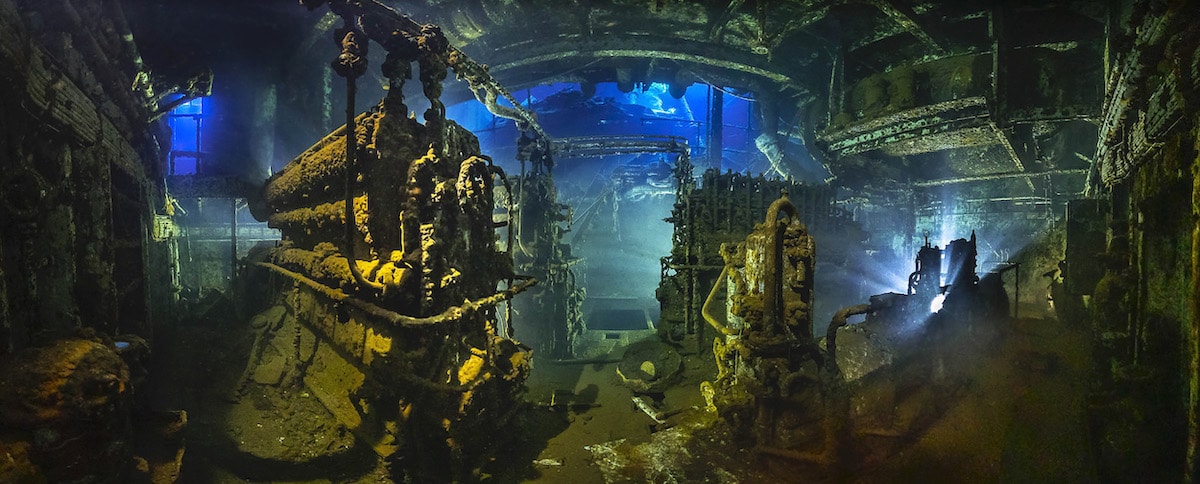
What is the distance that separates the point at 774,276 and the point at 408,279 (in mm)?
3857

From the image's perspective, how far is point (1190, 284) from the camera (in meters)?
2.98

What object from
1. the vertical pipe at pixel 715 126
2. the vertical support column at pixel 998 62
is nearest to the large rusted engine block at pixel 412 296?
the vertical support column at pixel 998 62

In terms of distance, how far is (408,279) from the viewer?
4637mm

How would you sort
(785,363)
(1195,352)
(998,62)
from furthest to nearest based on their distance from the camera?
1. (998,62)
2. (785,363)
3. (1195,352)

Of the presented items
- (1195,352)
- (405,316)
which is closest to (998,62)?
(1195,352)

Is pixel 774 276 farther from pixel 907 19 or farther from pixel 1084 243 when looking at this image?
pixel 1084 243

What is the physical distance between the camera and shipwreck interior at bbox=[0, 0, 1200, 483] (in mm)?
3482

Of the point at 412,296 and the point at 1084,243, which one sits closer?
the point at 412,296

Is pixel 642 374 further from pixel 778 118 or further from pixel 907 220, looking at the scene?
pixel 907 220

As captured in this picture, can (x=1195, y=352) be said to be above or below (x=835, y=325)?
above

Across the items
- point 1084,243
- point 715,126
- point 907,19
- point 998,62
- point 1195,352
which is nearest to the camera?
point 1195,352

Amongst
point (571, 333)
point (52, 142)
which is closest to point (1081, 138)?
point (571, 333)

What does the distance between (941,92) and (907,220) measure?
7.16 metres

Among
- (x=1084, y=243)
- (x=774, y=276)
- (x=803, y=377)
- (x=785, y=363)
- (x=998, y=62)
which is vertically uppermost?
(x=998, y=62)
